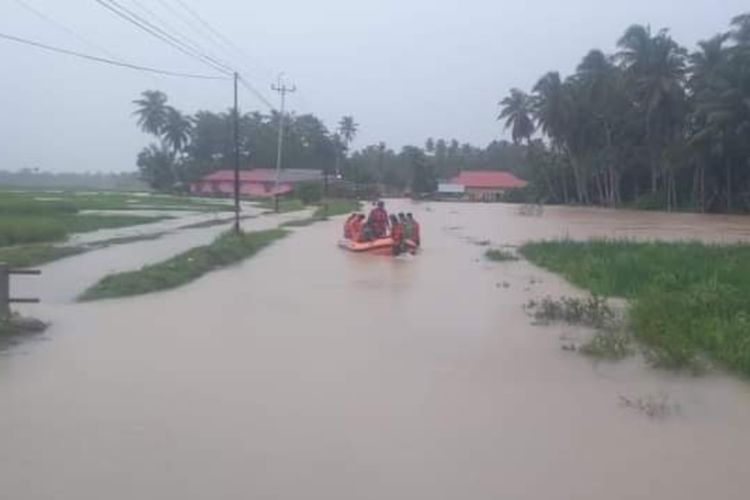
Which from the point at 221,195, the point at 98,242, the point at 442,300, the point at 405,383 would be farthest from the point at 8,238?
the point at 221,195

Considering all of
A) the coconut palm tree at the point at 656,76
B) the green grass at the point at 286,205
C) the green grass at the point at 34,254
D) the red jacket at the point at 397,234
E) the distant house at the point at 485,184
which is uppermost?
the coconut palm tree at the point at 656,76

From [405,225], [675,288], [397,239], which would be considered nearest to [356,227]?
[405,225]

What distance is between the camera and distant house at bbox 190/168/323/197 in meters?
87.8

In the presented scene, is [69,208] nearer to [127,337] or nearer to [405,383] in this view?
[127,337]

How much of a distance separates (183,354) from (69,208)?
36608mm

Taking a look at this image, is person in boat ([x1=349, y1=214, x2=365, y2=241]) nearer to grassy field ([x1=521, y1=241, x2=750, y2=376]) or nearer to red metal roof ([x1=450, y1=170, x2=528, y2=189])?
grassy field ([x1=521, y1=241, x2=750, y2=376])

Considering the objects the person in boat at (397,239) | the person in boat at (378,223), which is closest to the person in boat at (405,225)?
the person in boat at (397,239)

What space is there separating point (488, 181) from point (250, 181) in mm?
27797

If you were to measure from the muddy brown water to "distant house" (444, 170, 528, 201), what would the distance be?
85.7 meters

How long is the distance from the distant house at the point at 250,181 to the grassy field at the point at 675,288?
6485 centimetres

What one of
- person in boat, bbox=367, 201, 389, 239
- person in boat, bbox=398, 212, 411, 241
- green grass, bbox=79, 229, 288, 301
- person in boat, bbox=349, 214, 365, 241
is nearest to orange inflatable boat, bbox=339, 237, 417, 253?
person in boat, bbox=398, 212, 411, 241

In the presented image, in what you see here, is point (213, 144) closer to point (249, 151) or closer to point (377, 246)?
point (249, 151)

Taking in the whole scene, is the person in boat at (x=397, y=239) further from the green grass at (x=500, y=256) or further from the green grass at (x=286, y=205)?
the green grass at (x=286, y=205)

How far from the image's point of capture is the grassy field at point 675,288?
973 centimetres
